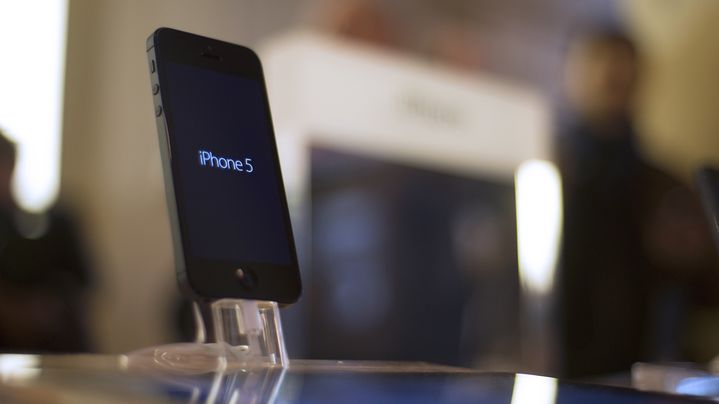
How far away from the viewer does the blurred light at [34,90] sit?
2.24 metres

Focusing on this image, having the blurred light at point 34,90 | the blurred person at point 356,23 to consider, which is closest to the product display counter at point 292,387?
the blurred person at point 356,23

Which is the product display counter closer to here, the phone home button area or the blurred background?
the phone home button area

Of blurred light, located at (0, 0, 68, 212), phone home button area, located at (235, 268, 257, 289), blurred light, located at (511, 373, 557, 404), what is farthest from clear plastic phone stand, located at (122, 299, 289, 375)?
blurred light, located at (0, 0, 68, 212)

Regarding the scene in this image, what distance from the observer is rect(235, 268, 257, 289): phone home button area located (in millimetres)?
556

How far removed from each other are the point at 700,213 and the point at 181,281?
2.24 meters

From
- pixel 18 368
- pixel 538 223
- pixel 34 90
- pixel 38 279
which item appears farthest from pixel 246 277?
pixel 34 90

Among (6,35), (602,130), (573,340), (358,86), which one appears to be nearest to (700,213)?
(602,130)

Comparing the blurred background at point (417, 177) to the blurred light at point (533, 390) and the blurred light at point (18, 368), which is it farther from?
the blurred light at point (533, 390)

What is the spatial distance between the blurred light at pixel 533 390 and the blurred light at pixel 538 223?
4.55 feet

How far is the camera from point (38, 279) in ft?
6.53

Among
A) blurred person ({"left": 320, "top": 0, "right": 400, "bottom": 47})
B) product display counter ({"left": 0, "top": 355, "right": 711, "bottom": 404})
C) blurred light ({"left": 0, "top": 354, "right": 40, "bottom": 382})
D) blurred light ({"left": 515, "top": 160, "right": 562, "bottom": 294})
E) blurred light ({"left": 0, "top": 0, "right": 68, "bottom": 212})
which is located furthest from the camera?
blurred light ({"left": 0, "top": 0, "right": 68, "bottom": 212})

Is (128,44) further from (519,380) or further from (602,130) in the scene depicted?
(519,380)

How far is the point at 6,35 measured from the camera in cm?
223

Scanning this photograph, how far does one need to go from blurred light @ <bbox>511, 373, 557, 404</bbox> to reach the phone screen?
7.4 inches
